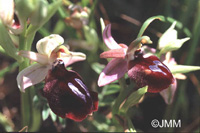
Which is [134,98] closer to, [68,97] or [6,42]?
[68,97]

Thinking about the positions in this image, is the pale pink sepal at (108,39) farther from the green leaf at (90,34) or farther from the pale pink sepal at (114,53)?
the green leaf at (90,34)

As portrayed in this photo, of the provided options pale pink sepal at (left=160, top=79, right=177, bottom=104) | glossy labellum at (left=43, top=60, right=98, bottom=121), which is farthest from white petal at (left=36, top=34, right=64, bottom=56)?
pale pink sepal at (left=160, top=79, right=177, bottom=104)

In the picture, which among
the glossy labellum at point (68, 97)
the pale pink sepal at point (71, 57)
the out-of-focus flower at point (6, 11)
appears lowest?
the glossy labellum at point (68, 97)

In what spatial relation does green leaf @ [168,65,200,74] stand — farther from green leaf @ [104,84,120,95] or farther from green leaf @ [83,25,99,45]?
green leaf @ [83,25,99,45]

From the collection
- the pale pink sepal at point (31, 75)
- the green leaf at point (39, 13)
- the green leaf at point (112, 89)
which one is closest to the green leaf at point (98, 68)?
the green leaf at point (112, 89)

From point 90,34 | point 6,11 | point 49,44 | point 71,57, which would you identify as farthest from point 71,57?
point 90,34

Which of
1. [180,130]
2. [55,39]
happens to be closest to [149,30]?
[180,130]
